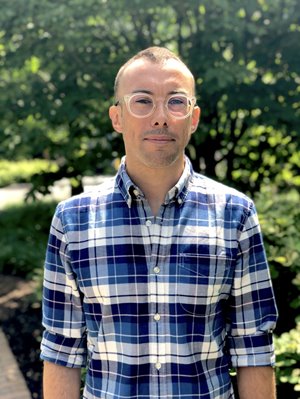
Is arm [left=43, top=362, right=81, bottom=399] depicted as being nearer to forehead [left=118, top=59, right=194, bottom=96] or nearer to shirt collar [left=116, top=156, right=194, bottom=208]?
shirt collar [left=116, top=156, right=194, bottom=208]

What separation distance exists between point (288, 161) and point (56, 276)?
444cm

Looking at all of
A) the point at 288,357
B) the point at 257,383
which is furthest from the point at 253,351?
the point at 288,357

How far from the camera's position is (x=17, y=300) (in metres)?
6.10

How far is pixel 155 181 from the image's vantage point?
150cm

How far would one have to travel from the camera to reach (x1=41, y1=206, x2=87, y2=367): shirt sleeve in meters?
1.48

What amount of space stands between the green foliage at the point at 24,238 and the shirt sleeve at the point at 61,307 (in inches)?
162

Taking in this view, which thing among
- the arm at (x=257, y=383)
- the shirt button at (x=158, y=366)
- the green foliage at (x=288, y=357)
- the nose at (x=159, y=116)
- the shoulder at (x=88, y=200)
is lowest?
the green foliage at (x=288, y=357)

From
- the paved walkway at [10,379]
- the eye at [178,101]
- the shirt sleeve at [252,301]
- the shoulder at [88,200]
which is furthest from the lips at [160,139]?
the paved walkway at [10,379]

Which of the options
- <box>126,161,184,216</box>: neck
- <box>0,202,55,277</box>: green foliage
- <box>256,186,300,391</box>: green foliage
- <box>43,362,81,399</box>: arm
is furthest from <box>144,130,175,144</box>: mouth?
<box>0,202,55,277</box>: green foliage

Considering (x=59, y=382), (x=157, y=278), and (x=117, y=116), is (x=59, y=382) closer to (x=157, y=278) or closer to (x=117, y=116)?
(x=157, y=278)

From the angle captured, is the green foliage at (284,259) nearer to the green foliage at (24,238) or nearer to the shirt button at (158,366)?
the shirt button at (158,366)

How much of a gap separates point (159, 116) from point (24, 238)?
6525 millimetres

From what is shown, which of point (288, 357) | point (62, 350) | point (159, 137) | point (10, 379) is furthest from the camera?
point (10, 379)

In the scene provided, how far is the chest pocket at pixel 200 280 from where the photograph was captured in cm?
142
